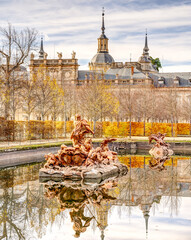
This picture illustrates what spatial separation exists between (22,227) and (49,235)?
946 millimetres

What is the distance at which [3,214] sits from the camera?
11.3 m

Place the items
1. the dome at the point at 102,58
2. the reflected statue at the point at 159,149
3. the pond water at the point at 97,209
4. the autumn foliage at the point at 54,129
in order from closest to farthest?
the pond water at the point at 97,209 < the reflected statue at the point at 159,149 < the autumn foliage at the point at 54,129 < the dome at the point at 102,58

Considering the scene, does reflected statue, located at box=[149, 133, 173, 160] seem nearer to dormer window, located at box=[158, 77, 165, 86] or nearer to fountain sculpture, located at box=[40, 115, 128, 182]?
fountain sculpture, located at box=[40, 115, 128, 182]

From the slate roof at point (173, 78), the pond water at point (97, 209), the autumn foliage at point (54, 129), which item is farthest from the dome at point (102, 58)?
the pond water at point (97, 209)

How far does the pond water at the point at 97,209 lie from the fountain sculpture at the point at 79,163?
Answer: 0.75 metres

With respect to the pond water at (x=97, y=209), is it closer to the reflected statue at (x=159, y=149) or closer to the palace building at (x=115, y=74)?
the reflected statue at (x=159, y=149)

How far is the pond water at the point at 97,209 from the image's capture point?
9.79 metres

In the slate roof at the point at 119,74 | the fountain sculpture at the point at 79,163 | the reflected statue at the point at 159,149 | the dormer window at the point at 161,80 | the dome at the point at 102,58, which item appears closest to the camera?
the fountain sculpture at the point at 79,163

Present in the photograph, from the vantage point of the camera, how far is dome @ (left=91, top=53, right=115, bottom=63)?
9412 centimetres

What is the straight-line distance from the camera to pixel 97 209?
1176 cm

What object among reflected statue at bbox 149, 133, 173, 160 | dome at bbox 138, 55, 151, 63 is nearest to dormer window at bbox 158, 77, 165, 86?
dome at bbox 138, 55, 151, 63

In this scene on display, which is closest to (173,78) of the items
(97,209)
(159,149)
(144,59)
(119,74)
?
(119,74)

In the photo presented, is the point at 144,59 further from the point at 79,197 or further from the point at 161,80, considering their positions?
the point at 79,197

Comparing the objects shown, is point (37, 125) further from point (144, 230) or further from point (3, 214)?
point (144, 230)
